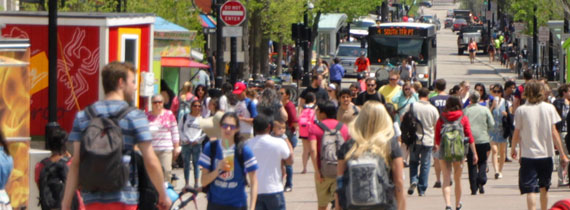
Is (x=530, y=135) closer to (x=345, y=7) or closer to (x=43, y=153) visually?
(x=43, y=153)

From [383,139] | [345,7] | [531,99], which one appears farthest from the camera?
[345,7]

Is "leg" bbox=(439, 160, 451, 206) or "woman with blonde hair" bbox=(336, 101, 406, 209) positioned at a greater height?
"woman with blonde hair" bbox=(336, 101, 406, 209)

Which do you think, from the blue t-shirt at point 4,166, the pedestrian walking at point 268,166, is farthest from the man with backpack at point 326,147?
the blue t-shirt at point 4,166

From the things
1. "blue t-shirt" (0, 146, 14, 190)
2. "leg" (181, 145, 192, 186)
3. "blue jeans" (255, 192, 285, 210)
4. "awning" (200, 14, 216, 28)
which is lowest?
"leg" (181, 145, 192, 186)

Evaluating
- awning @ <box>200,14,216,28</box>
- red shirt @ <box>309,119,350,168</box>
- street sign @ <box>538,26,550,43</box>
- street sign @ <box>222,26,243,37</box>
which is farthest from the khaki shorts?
street sign @ <box>538,26,550,43</box>

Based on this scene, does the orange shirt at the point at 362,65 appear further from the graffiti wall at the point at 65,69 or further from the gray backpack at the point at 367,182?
the gray backpack at the point at 367,182

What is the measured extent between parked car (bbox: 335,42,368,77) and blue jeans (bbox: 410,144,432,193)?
42.3 meters

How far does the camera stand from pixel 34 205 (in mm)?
14250

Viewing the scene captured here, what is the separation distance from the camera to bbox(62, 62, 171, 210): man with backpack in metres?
7.68

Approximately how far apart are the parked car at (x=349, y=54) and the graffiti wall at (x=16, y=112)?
4676 cm

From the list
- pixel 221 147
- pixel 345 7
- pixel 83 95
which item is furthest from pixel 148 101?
pixel 345 7

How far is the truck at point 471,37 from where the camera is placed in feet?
290

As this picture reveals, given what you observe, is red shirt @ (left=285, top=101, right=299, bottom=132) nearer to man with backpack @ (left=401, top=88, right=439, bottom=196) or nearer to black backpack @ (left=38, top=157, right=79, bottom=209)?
→ man with backpack @ (left=401, top=88, right=439, bottom=196)

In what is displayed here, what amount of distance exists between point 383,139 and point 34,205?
665 centimetres
